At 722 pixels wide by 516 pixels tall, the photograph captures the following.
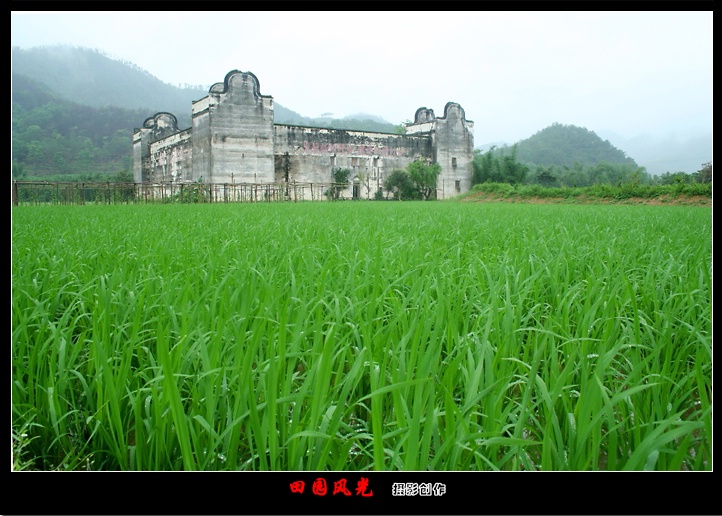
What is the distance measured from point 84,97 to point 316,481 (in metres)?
1.21

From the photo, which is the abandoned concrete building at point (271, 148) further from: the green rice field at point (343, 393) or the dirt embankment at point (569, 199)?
the green rice field at point (343, 393)

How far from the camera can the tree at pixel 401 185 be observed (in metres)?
22.0

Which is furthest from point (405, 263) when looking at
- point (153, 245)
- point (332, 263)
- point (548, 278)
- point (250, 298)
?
point (153, 245)

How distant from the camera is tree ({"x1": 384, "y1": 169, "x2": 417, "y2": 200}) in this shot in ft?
72.0

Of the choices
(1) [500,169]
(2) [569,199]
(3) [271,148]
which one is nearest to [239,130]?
(3) [271,148]

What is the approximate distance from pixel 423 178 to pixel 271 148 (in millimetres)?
6555

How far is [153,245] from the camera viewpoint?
2.20 m

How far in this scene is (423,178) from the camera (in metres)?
21.9

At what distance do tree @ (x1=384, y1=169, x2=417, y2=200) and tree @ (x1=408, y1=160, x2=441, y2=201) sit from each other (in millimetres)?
210

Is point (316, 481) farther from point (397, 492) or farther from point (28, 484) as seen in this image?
point (28, 484)

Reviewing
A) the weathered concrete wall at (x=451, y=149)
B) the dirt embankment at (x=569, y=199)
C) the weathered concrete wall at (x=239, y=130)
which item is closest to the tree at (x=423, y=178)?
the weathered concrete wall at (x=451, y=149)

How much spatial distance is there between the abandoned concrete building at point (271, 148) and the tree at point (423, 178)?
Result: 675 millimetres
